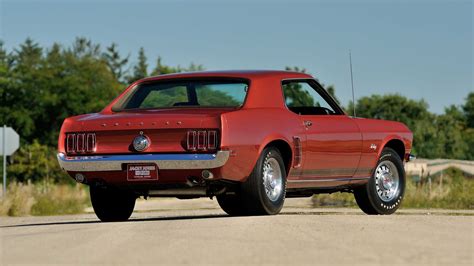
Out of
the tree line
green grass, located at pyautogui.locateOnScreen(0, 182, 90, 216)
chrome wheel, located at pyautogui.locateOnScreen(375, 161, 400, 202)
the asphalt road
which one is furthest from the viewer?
the tree line

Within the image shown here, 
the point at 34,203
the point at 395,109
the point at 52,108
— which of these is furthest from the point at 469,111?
the point at 34,203

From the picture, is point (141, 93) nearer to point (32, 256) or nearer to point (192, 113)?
point (192, 113)

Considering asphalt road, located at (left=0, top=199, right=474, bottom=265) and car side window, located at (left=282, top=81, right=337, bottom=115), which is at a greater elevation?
car side window, located at (left=282, top=81, right=337, bottom=115)

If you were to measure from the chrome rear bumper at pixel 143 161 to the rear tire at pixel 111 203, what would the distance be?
0.80m

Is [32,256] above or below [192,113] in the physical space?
below

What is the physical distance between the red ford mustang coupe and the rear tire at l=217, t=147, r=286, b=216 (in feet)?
0.04

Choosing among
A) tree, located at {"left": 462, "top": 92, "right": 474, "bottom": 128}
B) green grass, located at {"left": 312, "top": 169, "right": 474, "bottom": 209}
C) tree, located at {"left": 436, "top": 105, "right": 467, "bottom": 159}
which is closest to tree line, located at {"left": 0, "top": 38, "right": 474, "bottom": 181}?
tree, located at {"left": 436, "top": 105, "right": 467, "bottom": 159}

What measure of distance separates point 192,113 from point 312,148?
1810 millimetres

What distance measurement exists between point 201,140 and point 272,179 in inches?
46.7

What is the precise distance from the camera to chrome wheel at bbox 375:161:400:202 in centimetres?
1529

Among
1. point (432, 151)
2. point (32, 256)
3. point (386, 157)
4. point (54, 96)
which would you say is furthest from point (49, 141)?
point (32, 256)

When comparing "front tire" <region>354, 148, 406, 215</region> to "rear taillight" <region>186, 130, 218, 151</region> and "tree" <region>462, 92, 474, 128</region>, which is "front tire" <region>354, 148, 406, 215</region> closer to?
"rear taillight" <region>186, 130, 218, 151</region>

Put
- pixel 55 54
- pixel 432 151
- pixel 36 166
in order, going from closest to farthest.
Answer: pixel 36 166 → pixel 432 151 → pixel 55 54

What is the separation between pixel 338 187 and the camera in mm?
14617
